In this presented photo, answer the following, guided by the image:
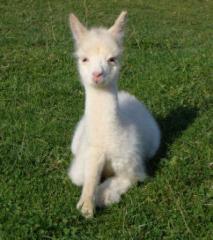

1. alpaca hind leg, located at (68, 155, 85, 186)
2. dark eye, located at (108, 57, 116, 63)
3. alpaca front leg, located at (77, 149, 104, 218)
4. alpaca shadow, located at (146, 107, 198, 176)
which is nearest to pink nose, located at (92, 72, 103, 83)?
dark eye, located at (108, 57, 116, 63)

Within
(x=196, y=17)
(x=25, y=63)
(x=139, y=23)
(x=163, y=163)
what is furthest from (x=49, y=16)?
(x=163, y=163)

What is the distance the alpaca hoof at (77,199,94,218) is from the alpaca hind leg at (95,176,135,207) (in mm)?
206

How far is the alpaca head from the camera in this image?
5.16 meters

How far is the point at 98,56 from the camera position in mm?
5219

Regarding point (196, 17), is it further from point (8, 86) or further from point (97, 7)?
point (8, 86)

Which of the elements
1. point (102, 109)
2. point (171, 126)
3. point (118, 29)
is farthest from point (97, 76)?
point (171, 126)

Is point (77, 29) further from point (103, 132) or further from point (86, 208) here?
point (86, 208)

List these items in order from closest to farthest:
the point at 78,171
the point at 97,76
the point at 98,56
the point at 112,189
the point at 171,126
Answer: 1. the point at 97,76
2. the point at 98,56
3. the point at 112,189
4. the point at 78,171
5. the point at 171,126

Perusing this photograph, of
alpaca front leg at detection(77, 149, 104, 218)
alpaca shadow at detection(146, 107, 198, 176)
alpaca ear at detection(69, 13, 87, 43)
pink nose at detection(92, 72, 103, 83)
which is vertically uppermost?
alpaca ear at detection(69, 13, 87, 43)

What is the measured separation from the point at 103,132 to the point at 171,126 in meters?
1.95

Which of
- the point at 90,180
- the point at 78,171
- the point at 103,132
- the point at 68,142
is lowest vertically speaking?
the point at 68,142

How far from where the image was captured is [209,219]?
493 centimetres

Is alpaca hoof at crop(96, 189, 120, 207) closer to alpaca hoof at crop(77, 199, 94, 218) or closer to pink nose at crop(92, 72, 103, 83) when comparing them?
alpaca hoof at crop(77, 199, 94, 218)

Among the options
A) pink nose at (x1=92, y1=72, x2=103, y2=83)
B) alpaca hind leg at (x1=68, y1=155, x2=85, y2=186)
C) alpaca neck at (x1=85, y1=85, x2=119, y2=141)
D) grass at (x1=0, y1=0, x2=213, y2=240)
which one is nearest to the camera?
grass at (x1=0, y1=0, x2=213, y2=240)
